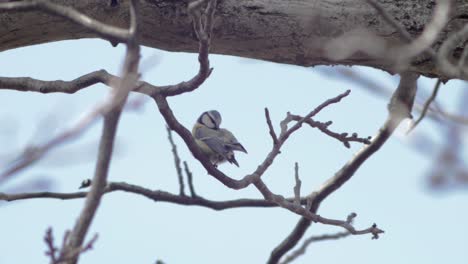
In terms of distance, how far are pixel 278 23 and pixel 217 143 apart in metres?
2.58

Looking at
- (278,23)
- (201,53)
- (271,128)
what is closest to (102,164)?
(201,53)

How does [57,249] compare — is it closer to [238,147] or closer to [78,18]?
[78,18]

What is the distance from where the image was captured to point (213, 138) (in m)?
5.96

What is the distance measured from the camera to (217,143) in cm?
586

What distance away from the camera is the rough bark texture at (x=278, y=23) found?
3344 millimetres

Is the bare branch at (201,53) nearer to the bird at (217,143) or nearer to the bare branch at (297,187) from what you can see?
the bare branch at (297,187)

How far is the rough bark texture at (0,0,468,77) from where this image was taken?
11.0 feet

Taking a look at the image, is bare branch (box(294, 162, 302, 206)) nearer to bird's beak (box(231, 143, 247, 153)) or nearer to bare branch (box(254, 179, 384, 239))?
bare branch (box(254, 179, 384, 239))

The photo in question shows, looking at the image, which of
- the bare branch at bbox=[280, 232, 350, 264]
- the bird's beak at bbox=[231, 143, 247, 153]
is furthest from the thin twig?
the bird's beak at bbox=[231, 143, 247, 153]

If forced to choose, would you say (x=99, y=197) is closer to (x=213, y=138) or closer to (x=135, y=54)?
(x=135, y=54)

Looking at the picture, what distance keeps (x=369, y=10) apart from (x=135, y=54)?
1.87 meters

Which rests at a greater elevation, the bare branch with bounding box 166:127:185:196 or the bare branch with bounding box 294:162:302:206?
the bare branch with bounding box 294:162:302:206

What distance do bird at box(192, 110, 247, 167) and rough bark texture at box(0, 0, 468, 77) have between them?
2.11 m

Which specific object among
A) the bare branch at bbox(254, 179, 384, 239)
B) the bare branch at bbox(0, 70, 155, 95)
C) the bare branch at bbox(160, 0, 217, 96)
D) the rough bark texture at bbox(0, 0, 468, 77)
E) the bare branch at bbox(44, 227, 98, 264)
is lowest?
the bare branch at bbox(44, 227, 98, 264)
